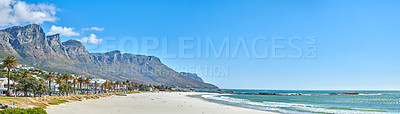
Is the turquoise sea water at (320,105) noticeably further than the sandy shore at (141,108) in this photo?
Yes

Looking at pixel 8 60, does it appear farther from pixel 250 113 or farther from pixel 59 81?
pixel 250 113

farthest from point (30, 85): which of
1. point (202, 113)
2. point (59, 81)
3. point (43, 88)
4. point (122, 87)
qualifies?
point (122, 87)

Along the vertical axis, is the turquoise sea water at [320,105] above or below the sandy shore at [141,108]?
below

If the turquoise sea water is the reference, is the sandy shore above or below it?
above

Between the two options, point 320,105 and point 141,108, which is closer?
point 141,108

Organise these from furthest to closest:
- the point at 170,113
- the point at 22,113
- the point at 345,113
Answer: the point at 345,113, the point at 170,113, the point at 22,113

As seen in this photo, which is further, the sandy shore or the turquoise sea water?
the turquoise sea water

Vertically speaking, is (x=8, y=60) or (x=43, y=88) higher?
(x=8, y=60)

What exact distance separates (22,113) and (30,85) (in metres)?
44.4

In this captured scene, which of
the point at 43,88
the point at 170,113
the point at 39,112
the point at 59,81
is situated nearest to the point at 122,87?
the point at 59,81

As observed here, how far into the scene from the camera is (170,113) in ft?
108

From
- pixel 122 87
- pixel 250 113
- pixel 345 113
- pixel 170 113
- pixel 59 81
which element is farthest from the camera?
pixel 122 87

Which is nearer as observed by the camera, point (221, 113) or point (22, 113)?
point (22, 113)

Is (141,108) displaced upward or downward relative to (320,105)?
upward
